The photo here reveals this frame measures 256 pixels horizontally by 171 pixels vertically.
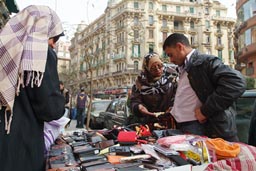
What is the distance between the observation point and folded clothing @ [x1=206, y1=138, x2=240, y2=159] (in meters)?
1.67

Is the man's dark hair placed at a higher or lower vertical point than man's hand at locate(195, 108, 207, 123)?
higher

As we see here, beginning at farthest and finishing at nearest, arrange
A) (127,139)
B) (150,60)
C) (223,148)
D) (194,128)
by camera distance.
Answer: (150,60) → (194,128) → (127,139) → (223,148)

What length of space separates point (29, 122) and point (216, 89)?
1459 mm

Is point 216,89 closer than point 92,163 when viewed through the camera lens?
No

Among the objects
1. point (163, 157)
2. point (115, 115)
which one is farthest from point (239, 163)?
point (115, 115)

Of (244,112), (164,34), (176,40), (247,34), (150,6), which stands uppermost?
(150,6)

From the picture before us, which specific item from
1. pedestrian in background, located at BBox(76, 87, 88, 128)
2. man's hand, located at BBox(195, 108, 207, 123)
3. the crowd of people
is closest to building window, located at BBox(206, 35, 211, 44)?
pedestrian in background, located at BBox(76, 87, 88, 128)

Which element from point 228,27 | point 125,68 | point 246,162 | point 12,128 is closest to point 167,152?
point 246,162

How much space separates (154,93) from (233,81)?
1.06 metres

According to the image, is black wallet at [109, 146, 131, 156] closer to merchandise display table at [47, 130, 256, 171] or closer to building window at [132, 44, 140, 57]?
merchandise display table at [47, 130, 256, 171]

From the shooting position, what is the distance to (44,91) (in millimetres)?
1746

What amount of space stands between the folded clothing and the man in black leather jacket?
49 cm

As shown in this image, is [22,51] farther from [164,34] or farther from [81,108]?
[164,34]

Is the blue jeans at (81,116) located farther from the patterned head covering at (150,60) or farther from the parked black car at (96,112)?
the patterned head covering at (150,60)
